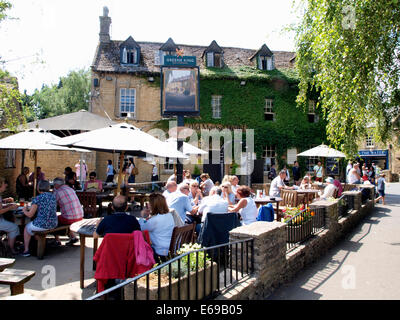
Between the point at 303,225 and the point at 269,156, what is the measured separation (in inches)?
656

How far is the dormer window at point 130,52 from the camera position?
21.3 meters

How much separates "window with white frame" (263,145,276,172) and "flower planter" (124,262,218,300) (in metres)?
19.5

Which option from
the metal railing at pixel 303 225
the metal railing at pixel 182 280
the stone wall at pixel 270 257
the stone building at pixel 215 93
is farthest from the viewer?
the stone building at pixel 215 93

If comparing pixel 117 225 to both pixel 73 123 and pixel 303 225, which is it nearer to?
pixel 303 225

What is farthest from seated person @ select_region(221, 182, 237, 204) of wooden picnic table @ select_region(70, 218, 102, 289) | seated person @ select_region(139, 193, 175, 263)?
wooden picnic table @ select_region(70, 218, 102, 289)

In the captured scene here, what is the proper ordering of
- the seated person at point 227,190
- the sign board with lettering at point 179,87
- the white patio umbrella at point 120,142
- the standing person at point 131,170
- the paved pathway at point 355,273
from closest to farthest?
the paved pathway at point 355,273 → the white patio umbrella at point 120,142 → the seated person at point 227,190 → the standing person at point 131,170 → the sign board with lettering at point 179,87

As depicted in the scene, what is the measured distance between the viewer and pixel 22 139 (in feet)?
23.9

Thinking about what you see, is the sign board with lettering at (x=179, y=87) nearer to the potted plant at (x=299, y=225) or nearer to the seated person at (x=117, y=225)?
the potted plant at (x=299, y=225)

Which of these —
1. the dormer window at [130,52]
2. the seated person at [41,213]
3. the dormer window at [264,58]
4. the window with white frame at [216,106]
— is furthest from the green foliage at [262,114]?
the seated person at [41,213]

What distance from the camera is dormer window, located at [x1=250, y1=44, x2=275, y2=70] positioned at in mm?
23562

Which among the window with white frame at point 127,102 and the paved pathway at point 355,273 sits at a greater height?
the window with white frame at point 127,102
